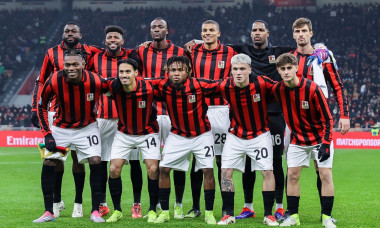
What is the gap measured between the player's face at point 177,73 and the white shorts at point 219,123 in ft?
2.42

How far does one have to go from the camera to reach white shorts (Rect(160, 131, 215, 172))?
271 inches

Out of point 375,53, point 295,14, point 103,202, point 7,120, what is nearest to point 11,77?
point 7,120

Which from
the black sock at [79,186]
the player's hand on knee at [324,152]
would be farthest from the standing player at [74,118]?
the player's hand on knee at [324,152]

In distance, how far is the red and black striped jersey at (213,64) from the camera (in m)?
7.55

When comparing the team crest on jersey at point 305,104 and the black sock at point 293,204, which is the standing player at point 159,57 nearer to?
the black sock at point 293,204

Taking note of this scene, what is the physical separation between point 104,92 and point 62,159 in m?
0.89

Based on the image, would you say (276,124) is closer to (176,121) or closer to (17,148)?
(176,121)

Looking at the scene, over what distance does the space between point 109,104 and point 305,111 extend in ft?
8.07

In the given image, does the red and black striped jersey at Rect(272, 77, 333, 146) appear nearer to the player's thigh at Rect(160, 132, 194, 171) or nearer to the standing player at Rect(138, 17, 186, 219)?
the player's thigh at Rect(160, 132, 194, 171)

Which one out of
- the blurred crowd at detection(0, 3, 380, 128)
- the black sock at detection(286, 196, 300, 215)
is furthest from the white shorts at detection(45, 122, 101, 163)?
the blurred crowd at detection(0, 3, 380, 128)

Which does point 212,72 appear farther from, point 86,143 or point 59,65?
point 59,65

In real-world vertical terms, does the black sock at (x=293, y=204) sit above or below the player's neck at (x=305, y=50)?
below

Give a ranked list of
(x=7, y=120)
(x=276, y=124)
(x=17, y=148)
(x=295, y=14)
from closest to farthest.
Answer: (x=276, y=124)
(x=17, y=148)
(x=7, y=120)
(x=295, y=14)

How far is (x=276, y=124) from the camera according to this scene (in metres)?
7.30
